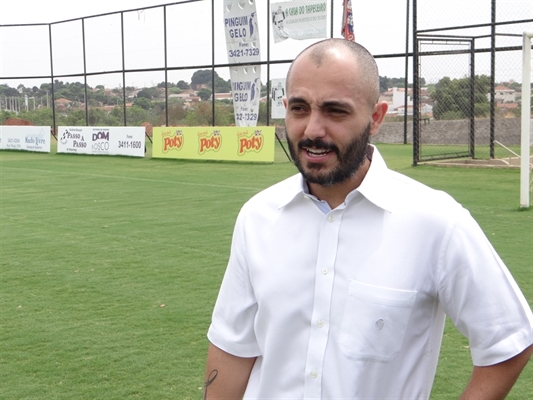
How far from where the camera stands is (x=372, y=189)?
1.98 m

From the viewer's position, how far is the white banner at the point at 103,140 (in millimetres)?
24328

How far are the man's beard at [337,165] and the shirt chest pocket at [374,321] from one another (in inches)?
10.3

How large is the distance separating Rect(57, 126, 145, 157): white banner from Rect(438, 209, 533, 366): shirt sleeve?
73.2 feet

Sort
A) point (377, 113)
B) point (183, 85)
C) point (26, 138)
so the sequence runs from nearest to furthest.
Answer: point (377, 113) < point (26, 138) < point (183, 85)

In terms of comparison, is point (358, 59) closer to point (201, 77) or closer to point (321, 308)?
point (321, 308)

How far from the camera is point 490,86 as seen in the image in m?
19.0

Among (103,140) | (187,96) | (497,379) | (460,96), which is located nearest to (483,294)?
(497,379)

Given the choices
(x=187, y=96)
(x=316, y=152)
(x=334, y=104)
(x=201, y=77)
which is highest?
(x=201, y=77)

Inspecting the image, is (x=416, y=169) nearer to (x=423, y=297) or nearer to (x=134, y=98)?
(x=423, y=297)

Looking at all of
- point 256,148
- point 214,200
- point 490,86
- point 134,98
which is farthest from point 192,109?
point 214,200

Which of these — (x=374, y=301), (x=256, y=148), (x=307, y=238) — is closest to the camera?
(x=374, y=301)

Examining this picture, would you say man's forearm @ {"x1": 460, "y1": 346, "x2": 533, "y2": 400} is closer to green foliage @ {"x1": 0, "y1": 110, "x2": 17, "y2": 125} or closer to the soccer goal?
the soccer goal

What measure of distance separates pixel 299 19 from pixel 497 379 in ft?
76.2

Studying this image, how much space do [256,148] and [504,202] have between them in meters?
9.93
